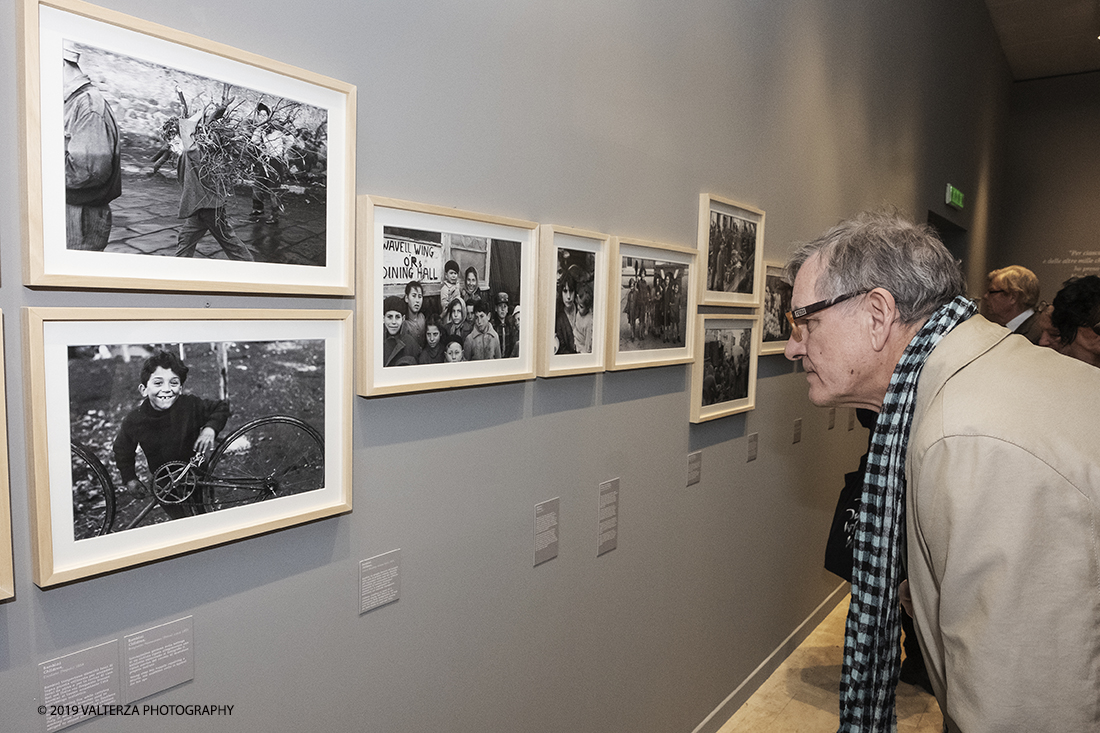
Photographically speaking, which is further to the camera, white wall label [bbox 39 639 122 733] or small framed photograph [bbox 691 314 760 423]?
small framed photograph [bbox 691 314 760 423]

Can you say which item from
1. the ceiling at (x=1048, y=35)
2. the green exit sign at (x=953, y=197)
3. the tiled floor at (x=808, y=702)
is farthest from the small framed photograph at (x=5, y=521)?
the ceiling at (x=1048, y=35)

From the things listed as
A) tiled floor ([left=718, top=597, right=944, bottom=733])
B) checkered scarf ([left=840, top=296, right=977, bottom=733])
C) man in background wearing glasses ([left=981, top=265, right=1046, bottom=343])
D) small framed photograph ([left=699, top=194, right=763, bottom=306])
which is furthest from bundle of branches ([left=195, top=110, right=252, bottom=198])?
man in background wearing glasses ([left=981, top=265, right=1046, bottom=343])

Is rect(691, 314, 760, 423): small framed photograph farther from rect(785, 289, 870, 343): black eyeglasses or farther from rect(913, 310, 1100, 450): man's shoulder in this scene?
rect(913, 310, 1100, 450): man's shoulder

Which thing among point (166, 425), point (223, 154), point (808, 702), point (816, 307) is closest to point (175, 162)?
point (223, 154)

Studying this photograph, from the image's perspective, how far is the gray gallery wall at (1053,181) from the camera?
8.23 metres

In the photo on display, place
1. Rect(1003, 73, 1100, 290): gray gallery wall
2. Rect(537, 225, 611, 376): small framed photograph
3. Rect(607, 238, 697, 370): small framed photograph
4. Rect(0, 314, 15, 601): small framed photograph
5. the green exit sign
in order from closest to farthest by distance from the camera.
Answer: Rect(0, 314, 15, 601): small framed photograph, Rect(537, 225, 611, 376): small framed photograph, Rect(607, 238, 697, 370): small framed photograph, the green exit sign, Rect(1003, 73, 1100, 290): gray gallery wall

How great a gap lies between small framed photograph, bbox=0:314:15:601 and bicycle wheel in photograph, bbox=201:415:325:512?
12.2 inches

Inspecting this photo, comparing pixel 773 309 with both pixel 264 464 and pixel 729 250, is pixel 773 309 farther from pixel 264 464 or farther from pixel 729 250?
pixel 264 464

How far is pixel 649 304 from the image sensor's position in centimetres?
261

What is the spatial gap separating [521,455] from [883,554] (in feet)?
3.44

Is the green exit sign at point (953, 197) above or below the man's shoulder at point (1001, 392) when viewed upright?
above

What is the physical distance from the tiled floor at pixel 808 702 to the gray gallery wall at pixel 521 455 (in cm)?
14

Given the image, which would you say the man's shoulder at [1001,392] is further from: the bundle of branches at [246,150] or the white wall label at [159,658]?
the white wall label at [159,658]

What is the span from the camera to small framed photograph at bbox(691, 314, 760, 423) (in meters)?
2.99
